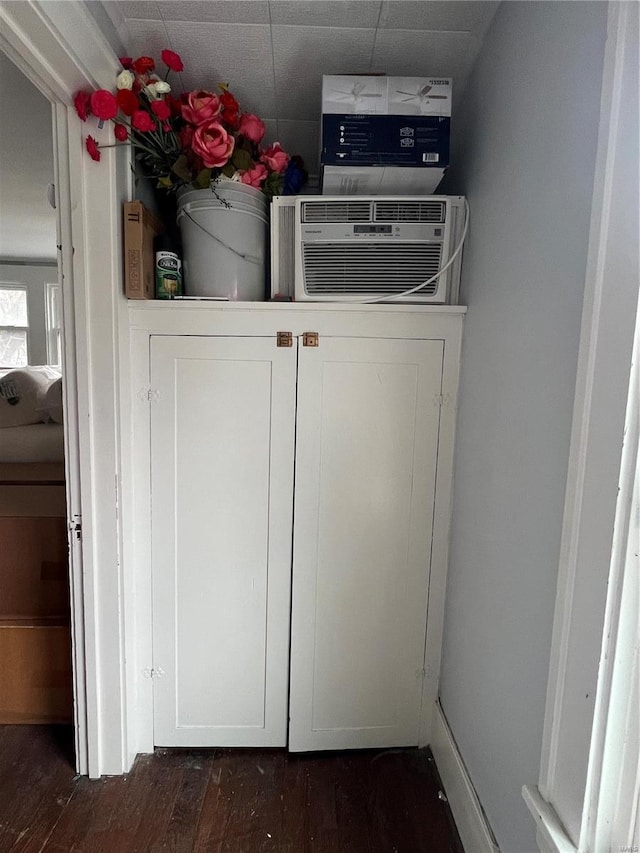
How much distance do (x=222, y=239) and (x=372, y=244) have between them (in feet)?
1.48

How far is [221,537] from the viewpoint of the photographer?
1.48m

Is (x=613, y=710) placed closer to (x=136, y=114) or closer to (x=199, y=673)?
(x=199, y=673)

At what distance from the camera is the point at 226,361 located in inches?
55.9

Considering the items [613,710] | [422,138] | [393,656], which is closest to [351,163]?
[422,138]

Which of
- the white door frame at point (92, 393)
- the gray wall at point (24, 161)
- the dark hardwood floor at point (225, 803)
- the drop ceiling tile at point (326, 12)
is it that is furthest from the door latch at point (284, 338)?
the dark hardwood floor at point (225, 803)

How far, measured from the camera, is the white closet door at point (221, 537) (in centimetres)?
142

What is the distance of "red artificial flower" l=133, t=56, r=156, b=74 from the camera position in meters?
1.22

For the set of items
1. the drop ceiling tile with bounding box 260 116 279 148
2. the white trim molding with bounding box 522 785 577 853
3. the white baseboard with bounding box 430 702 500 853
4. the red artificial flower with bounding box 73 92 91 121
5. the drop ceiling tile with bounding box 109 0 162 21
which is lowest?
the white baseboard with bounding box 430 702 500 853

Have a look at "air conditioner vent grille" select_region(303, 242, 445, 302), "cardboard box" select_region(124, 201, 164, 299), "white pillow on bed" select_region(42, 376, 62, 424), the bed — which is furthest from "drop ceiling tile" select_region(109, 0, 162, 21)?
the bed

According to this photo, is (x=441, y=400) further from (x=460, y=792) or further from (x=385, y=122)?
(x=460, y=792)

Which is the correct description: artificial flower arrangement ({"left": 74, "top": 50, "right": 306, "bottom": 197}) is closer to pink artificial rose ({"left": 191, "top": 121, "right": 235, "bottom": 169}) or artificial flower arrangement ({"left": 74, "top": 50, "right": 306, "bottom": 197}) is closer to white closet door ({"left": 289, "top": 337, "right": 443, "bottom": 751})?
pink artificial rose ({"left": 191, "top": 121, "right": 235, "bottom": 169})

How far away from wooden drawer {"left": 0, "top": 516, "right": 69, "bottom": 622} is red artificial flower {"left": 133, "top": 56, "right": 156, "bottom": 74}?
1392 mm

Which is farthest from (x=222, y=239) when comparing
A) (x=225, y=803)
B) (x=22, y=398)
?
(x=225, y=803)

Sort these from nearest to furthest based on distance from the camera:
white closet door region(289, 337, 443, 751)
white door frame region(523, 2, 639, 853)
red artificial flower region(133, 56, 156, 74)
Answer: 1. white door frame region(523, 2, 639, 853)
2. red artificial flower region(133, 56, 156, 74)
3. white closet door region(289, 337, 443, 751)
